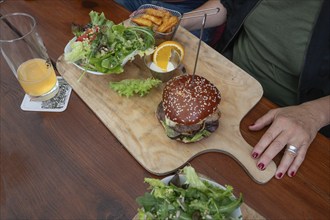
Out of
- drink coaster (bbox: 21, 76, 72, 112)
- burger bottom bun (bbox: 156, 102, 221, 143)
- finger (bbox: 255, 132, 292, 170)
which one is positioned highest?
drink coaster (bbox: 21, 76, 72, 112)

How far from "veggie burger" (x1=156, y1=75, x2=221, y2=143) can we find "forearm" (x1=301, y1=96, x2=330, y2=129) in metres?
0.36

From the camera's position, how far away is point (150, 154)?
105 cm

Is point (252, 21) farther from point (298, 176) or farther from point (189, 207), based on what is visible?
point (189, 207)

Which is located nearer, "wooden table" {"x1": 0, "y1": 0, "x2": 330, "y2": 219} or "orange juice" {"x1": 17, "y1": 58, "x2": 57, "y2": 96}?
"wooden table" {"x1": 0, "y1": 0, "x2": 330, "y2": 219}

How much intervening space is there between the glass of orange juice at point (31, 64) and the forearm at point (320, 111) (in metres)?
0.97

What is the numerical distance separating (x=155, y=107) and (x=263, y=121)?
1.31 feet

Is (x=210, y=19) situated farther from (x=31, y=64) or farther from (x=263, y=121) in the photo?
(x=31, y=64)

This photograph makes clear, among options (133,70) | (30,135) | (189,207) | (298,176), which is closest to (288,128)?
(298,176)

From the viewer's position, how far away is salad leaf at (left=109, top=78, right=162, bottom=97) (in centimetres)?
119

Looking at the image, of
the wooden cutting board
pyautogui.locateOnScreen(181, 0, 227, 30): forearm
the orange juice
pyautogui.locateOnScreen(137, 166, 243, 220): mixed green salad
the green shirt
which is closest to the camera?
pyautogui.locateOnScreen(137, 166, 243, 220): mixed green salad

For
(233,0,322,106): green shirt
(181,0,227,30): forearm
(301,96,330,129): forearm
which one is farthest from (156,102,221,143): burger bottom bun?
(181,0,227,30): forearm

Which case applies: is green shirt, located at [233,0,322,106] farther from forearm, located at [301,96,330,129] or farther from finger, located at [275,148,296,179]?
finger, located at [275,148,296,179]

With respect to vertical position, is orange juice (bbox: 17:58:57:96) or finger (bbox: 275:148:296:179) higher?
orange juice (bbox: 17:58:57:96)

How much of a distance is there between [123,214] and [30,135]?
1.49ft
